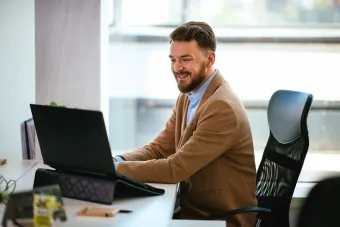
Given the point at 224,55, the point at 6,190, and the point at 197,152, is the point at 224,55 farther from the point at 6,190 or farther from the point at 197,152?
the point at 6,190

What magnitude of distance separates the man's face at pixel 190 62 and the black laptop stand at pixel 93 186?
0.68m

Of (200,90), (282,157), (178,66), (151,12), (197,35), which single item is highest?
(151,12)

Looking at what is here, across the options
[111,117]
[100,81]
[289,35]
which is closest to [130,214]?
[100,81]

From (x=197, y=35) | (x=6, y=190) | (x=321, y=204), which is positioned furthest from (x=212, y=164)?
(x=321, y=204)

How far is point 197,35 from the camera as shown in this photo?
3.00 meters

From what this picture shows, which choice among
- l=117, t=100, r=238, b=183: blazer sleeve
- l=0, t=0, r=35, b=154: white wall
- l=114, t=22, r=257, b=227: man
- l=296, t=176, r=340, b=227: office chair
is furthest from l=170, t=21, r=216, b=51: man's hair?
l=296, t=176, r=340, b=227: office chair

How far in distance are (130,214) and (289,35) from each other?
6.54ft

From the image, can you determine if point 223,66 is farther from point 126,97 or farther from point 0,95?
point 0,95

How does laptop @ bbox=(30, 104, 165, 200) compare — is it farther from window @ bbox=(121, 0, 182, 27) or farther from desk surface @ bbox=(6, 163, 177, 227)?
window @ bbox=(121, 0, 182, 27)

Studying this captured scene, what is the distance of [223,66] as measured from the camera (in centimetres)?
391

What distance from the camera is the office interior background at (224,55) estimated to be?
12.7 ft

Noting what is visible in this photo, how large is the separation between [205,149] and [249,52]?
4.35ft

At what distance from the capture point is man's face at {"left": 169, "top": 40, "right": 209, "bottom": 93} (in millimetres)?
3006

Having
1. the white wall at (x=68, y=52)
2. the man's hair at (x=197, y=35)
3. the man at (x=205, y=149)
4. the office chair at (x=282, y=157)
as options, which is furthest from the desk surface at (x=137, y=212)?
the white wall at (x=68, y=52)
